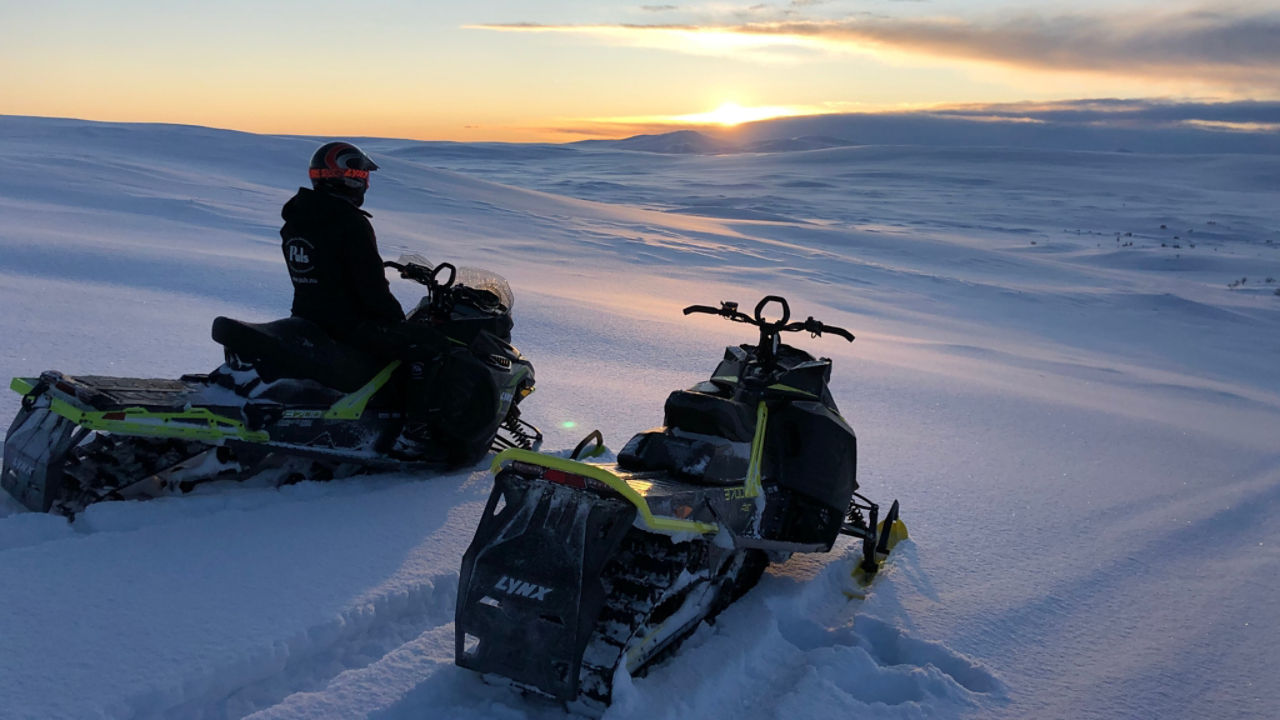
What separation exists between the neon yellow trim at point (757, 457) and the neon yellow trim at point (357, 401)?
6.74 ft

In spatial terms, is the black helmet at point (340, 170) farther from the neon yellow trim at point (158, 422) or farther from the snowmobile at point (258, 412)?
the neon yellow trim at point (158, 422)

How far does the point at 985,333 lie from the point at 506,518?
1162 cm

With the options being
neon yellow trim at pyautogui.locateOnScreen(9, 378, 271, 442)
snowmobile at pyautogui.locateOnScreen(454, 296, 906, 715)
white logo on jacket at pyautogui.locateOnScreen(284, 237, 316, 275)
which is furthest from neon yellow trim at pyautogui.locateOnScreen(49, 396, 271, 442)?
snowmobile at pyautogui.locateOnScreen(454, 296, 906, 715)

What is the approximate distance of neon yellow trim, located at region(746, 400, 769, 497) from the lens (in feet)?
12.3

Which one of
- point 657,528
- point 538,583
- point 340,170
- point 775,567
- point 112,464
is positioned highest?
point 340,170

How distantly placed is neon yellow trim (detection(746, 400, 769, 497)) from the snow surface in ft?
1.64

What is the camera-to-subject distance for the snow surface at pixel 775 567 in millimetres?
3113

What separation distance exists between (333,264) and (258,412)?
815 millimetres

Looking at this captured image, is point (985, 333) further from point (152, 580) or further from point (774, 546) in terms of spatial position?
point (152, 580)

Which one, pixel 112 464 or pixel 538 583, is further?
pixel 112 464

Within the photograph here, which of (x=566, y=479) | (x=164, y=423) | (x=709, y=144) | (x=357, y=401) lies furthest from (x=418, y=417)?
(x=709, y=144)

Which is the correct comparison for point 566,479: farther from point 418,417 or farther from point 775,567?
point 418,417

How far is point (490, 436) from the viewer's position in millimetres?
5211

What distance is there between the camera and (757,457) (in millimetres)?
3818
